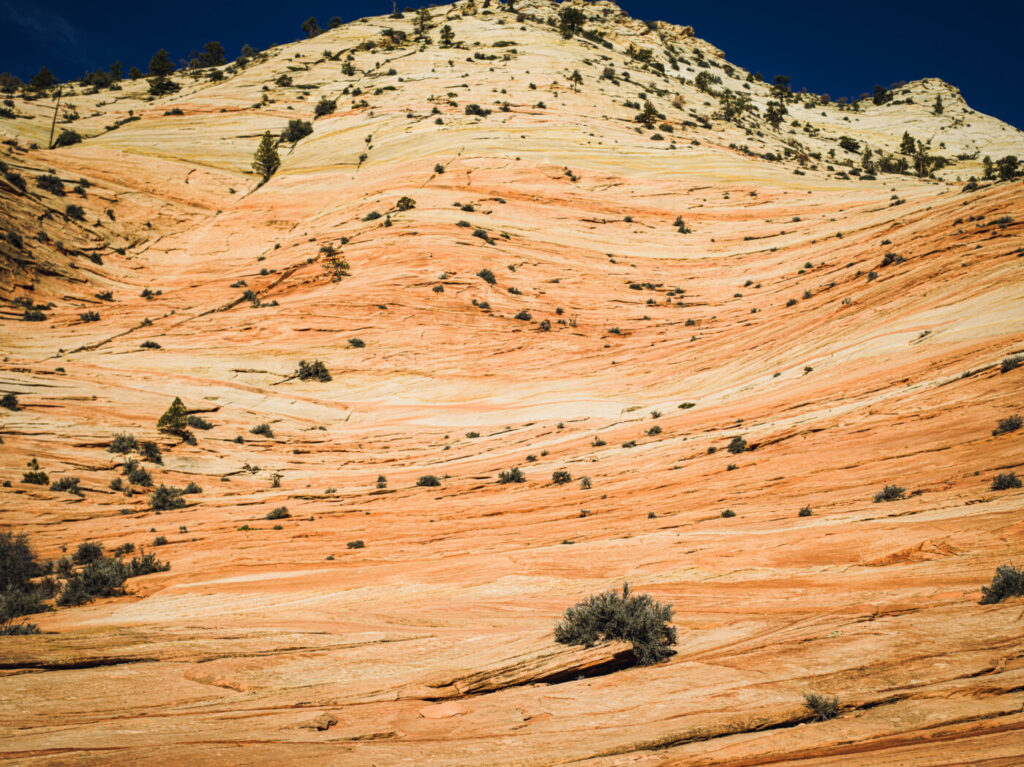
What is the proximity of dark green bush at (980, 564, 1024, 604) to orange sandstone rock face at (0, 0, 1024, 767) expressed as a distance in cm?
16

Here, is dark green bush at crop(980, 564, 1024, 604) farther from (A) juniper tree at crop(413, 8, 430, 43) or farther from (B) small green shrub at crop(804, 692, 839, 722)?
(A) juniper tree at crop(413, 8, 430, 43)

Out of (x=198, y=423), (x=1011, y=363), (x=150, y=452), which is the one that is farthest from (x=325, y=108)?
(x=1011, y=363)

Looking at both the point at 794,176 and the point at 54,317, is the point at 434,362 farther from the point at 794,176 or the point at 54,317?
the point at 794,176

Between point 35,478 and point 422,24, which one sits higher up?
point 422,24

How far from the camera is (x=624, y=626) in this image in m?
7.24

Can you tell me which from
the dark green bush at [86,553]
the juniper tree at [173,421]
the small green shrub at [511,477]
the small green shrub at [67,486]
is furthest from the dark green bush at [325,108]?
the dark green bush at [86,553]

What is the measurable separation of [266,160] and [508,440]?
4597cm

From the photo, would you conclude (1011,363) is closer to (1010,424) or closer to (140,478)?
(1010,424)

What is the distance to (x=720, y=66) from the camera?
367 ft

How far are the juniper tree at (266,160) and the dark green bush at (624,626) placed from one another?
57455mm

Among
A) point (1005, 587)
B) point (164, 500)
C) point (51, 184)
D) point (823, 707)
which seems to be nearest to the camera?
point (823, 707)

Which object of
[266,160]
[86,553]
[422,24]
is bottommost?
[86,553]

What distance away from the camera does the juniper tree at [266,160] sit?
5472 centimetres

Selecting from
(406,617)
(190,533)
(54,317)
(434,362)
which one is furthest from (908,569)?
(54,317)
